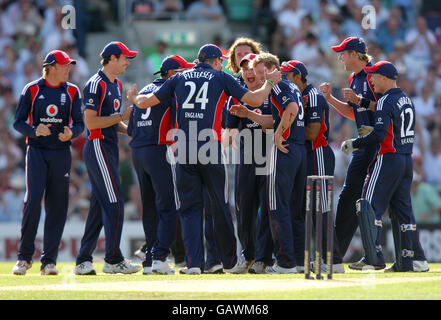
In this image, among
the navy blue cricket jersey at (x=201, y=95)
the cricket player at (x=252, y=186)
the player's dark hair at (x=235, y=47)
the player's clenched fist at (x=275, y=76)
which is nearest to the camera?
the navy blue cricket jersey at (x=201, y=95)

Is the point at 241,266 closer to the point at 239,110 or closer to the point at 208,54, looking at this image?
the point at 239,110

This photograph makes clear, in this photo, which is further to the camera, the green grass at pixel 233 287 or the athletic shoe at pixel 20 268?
the athletic shoe at pixel 20 268

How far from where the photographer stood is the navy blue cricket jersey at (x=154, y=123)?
9.73 m

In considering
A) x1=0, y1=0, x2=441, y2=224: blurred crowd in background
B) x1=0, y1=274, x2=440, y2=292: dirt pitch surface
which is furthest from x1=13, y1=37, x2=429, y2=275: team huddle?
x1=0, y1=0, x2=441, y2=224: blurred crowd in background

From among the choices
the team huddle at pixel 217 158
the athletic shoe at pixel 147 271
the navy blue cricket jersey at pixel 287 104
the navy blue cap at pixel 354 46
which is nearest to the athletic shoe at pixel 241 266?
the team huddle at pixel 217 158

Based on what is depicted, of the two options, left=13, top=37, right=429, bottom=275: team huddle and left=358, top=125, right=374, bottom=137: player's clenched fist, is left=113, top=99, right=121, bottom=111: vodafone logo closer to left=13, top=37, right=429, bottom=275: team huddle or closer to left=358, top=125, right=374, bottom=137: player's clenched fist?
left=13, top=37, right=429, bottom=275: team huddle

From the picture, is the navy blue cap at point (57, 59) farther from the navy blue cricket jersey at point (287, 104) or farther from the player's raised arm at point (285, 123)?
the player's raised arm at point (285, 123)

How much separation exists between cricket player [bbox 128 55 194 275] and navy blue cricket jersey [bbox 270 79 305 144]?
115 cm

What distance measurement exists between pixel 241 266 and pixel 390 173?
79.5 inches

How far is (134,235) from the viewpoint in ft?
48.4

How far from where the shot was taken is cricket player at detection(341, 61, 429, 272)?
9.66 m

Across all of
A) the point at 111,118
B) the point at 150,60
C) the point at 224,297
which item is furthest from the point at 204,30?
the point at 224,297

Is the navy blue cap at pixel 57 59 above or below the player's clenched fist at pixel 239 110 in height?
above

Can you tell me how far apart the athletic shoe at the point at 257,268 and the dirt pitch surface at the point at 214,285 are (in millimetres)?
1349
